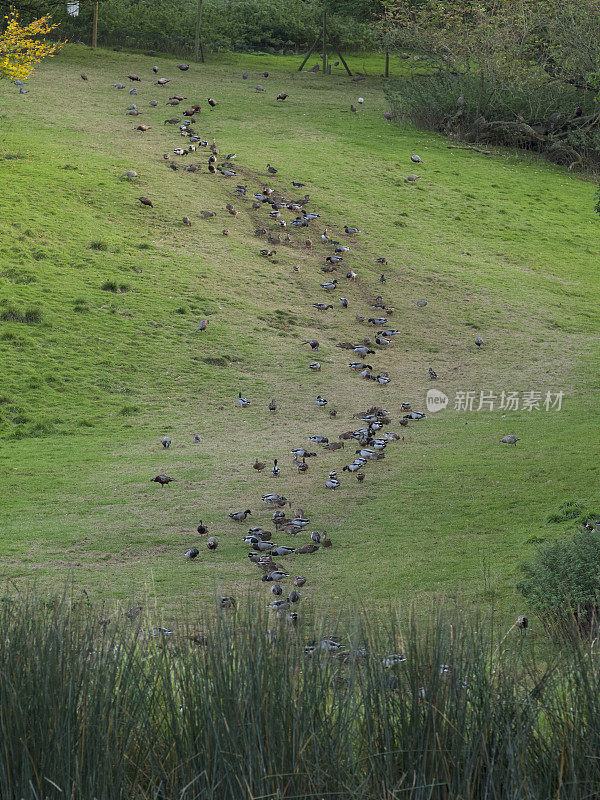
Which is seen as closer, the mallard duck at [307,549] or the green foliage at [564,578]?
the green foliage at [564,578]

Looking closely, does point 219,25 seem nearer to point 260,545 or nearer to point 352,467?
point 352,467

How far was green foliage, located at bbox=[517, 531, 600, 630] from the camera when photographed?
5406mm

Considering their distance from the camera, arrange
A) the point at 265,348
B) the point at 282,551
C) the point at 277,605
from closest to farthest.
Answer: the point at 277,605, the point at 282,551, the point at 265,348

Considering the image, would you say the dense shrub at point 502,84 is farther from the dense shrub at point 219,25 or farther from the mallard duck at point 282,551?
the mallard duck at point 282,551

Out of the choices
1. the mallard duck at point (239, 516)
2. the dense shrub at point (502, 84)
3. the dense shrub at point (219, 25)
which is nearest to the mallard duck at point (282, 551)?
the mallard duck at point (239, 516)

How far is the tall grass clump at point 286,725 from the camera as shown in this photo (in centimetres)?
295

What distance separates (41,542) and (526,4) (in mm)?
21870

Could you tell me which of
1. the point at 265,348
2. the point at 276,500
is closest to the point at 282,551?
the point at 276,500

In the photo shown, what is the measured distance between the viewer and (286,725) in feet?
9.96

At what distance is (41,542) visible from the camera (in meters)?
7.64

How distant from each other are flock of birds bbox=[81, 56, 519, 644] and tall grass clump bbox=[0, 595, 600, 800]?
0.93ft

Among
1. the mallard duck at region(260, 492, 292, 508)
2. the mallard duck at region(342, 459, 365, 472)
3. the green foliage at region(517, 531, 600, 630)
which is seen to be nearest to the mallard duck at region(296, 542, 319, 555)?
the mallard duck at region(260, 492, 292, 508)

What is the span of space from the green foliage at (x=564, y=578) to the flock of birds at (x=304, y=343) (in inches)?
56.0

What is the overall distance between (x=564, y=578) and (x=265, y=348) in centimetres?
845
